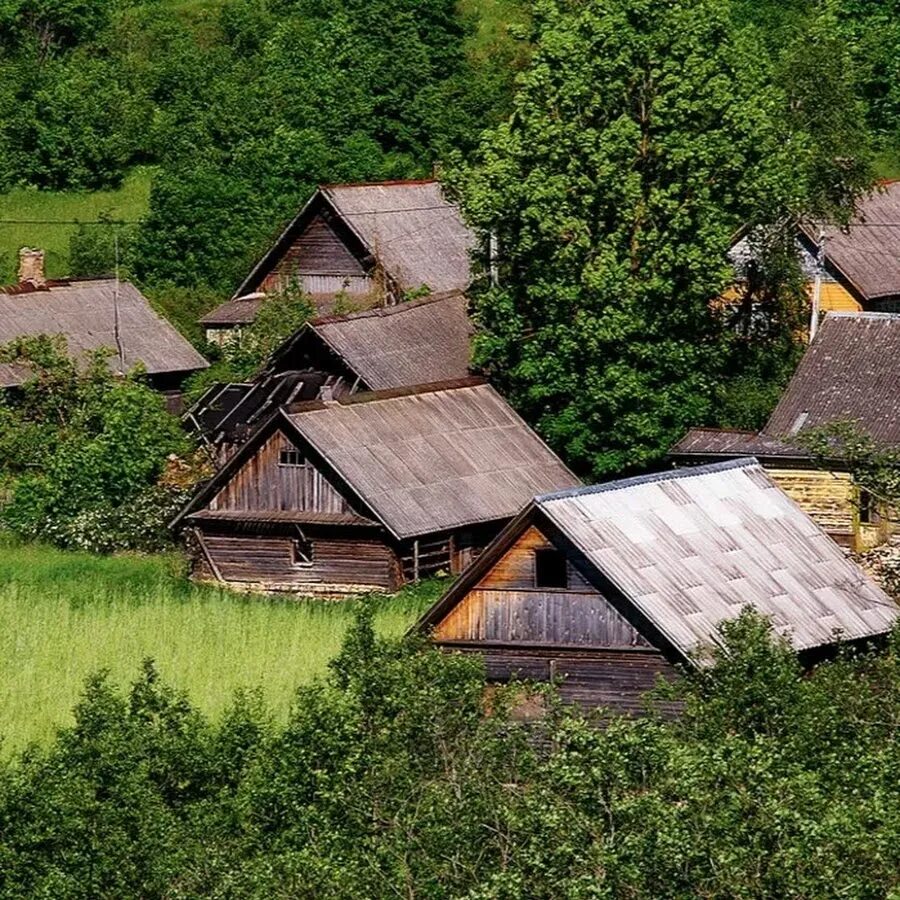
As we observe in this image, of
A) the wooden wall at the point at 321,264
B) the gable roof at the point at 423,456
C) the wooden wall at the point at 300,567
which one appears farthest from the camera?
the wooden wall at the point at 321,264

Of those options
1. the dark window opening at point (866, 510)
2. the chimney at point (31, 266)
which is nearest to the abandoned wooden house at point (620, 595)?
the dark window opening at point (866, 510)

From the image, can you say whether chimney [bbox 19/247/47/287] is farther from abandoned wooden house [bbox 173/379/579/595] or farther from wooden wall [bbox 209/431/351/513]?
abandoned wooden house [bbox 173/379/579/595]

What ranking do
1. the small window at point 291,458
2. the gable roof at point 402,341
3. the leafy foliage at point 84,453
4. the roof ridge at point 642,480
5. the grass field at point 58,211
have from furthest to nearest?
the grass field at point 58,211 < the gable roof at point 402,341 < the leafy foliage at point 84,453 < the small window at point 291,458 < the roof ridge at point 642,480

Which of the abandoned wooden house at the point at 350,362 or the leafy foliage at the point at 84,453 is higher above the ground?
the abandoned wooden house at the point at 350,362

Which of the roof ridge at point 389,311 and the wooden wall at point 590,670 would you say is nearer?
the wooden wall at point 590,670

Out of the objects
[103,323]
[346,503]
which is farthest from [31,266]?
[346,503]

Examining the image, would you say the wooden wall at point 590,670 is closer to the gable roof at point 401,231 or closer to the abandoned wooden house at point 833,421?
the abandoned wooden house at point 833,421
